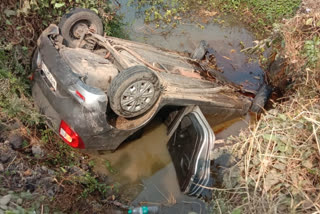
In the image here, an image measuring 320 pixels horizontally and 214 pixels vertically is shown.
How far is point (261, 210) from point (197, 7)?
22.3ft

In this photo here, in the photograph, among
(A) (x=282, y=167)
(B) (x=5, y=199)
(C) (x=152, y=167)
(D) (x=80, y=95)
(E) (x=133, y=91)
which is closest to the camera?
(B) (x=5, y=199)

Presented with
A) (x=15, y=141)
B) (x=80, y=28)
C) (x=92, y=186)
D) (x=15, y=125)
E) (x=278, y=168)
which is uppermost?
(x=80, y=28)

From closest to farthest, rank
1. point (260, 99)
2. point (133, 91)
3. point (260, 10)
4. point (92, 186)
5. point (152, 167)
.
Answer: point (133, 91), point (92, 186), point (152, 167), point (260, 99), point (260, 10)

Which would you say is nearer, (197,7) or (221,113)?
(221,113)

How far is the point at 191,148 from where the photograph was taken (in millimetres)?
4191

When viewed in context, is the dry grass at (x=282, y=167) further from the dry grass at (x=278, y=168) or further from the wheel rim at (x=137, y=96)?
the wheel rim at (x=137, y=96)

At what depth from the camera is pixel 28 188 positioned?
11.1ft

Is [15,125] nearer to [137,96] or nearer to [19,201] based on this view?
[19,201]

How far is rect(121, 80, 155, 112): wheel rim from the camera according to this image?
3.72 meters

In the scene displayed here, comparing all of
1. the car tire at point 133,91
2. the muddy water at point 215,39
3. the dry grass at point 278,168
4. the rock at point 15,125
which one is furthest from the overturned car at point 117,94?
the muddy water at point 215,39

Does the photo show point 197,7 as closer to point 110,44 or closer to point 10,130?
point 110,44

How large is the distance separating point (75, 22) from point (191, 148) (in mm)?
2598

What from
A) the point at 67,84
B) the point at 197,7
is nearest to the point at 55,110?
the point at 67,84

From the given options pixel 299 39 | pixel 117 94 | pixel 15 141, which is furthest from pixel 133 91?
pixel 299 39
